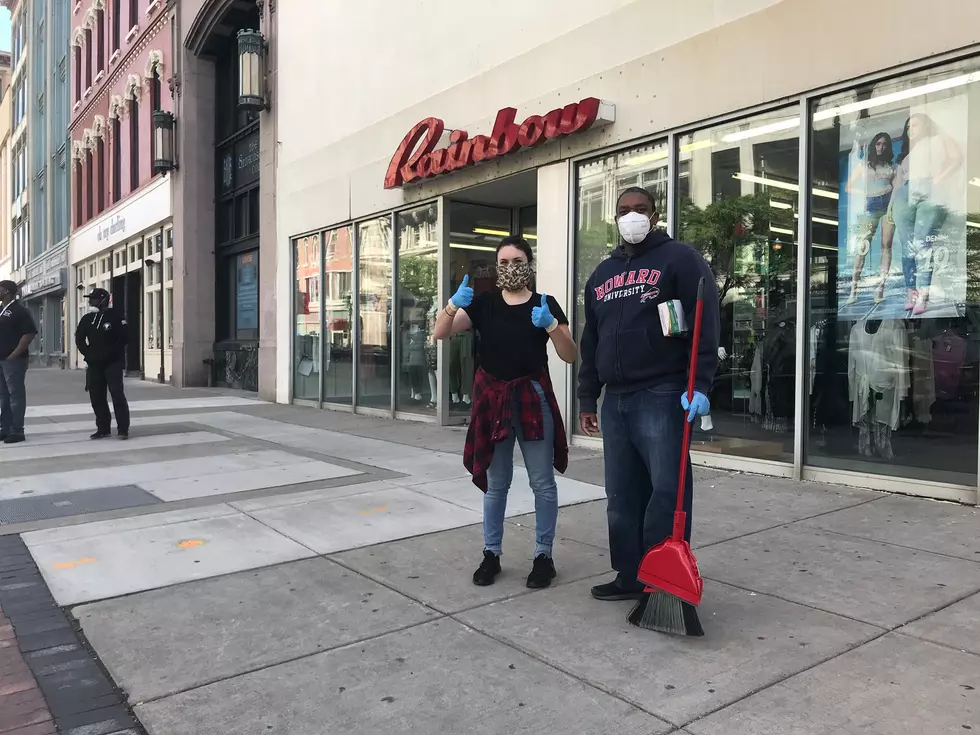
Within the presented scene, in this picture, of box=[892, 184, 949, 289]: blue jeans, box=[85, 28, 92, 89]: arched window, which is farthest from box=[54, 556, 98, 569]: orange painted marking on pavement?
box=[85, 28, 92, 89]: arched window

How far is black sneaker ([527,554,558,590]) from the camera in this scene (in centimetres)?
409

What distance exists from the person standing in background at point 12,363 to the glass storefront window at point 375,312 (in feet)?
15.8

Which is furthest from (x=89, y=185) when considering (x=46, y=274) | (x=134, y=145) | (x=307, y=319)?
(x=307, y=319)

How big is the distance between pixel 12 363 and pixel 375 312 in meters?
5.10

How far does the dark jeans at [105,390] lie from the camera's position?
9609 mm

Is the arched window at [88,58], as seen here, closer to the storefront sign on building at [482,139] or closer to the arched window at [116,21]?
the arched window at [116,21]

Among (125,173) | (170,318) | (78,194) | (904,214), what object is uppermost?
(78,194)

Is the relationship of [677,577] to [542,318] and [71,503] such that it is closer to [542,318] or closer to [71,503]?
[542,318]

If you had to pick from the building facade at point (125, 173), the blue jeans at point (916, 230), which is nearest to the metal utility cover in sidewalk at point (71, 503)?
the blue jeans at point (916, 230)

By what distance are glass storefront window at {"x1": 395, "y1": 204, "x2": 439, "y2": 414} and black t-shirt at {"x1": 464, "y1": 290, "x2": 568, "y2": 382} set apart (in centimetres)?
729

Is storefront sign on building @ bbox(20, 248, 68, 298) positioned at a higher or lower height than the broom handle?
higher

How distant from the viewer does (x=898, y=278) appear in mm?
6320

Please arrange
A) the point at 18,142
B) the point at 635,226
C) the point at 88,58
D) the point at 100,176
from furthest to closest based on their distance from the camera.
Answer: the point at 18,142, the point at 88,58, the point at 100,176, the point at 635,226

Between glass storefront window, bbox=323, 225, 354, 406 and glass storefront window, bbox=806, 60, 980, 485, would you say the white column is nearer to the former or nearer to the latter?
glass storefront window, bbox=806, 60, 980, 485
